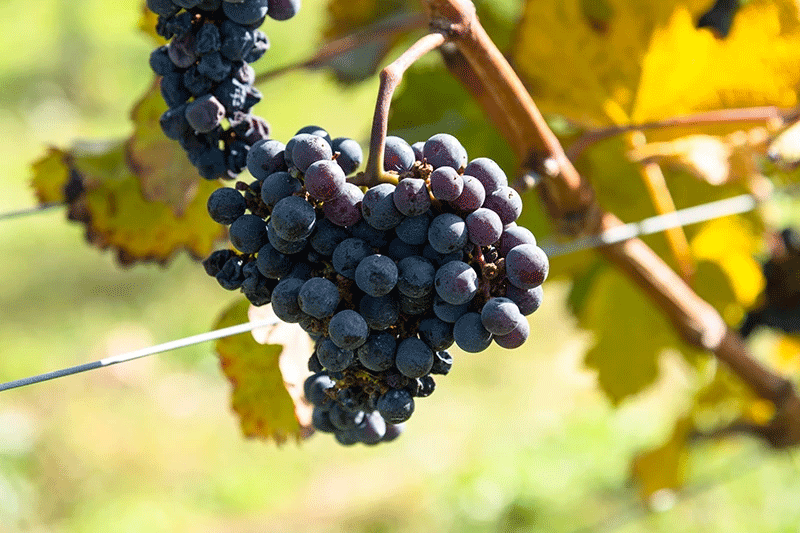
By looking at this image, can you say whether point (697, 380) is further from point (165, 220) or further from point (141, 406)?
point (141, 406)

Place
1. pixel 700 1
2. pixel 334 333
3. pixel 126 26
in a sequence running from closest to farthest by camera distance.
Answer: pixel 334 333, pixel 700 1, pixel 126 26

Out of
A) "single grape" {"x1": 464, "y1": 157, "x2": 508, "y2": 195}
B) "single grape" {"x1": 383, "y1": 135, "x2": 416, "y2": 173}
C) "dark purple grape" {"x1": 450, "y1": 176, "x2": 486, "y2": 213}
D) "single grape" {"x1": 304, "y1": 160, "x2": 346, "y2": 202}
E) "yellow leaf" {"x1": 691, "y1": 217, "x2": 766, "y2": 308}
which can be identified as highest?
"yellow leaf" {"x1": 691, "y1": 217, "x2": 766, "y2": 308}

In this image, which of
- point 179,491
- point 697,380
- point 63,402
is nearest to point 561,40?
point 697,380

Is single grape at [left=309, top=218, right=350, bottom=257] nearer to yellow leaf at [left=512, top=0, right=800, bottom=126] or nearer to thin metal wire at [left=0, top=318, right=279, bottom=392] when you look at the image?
thin metal wire at [left=0, top=318, right=279, bottom=392]

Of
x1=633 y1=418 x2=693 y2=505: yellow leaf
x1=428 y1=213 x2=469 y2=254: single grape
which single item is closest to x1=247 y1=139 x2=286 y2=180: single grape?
x1=428 y1=213 x2=469 y2=254: single grape

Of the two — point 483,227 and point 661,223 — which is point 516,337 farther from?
point 661,223

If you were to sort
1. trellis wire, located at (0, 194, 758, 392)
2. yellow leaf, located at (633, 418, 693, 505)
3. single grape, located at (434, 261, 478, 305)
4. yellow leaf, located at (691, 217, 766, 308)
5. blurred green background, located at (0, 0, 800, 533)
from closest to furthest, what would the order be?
single grape, located at (434, 261, 478, 305) < trellis wire, located at (0, 194, 758, 392) < yellow leaf, located at (691, 217, 766, 308) < yellow leaf, located at (633, 418, 693, 505) < blurred green background, located at (0, 0, 800, 533)
